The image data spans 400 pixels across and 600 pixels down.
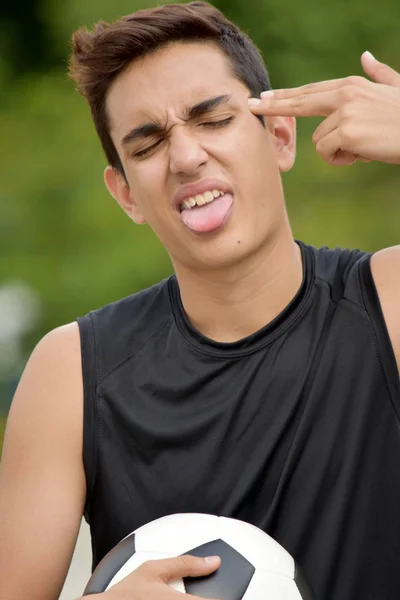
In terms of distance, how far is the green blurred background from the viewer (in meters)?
7.81

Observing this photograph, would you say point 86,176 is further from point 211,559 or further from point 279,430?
point 211,559

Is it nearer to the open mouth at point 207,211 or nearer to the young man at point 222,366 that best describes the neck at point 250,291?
the young man at point 222,366

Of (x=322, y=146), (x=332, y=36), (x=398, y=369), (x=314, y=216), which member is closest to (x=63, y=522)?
(x=398, y=369)

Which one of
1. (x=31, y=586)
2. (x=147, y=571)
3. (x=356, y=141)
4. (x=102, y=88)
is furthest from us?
(x=102, y=88)

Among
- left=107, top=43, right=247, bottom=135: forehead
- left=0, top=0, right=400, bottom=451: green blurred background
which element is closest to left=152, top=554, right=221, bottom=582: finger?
left=107, top=43, right=247, bottom=135: forehead

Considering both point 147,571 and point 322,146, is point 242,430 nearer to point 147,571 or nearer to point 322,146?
point 147,571

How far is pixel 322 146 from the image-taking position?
251 centimetres

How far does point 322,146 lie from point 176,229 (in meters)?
0.42

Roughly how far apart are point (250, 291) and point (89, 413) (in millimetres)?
521

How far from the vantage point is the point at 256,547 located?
91.7 inches

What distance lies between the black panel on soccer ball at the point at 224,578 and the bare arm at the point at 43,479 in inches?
20.3

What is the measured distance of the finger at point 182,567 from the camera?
7.32 ft

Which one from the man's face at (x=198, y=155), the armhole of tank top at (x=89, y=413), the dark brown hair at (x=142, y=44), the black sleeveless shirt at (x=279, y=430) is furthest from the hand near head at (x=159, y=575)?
the dark brown hair at (x=142, y=44)

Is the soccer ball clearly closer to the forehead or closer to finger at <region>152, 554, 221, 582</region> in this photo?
finger at <region>152, 554, 221, 582</region>
